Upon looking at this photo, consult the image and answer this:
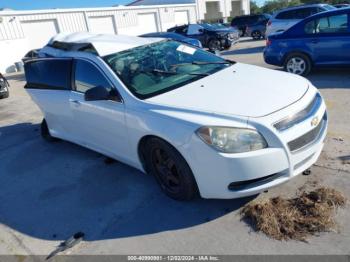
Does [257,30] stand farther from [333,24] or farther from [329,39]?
[329,39]

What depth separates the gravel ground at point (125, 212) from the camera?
2.79m

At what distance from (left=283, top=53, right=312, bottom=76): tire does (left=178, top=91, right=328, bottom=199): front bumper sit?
5.36 meters

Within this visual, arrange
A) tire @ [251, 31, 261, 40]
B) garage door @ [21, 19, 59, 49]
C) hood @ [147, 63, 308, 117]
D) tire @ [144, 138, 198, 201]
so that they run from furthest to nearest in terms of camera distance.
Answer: garage door @ [21, 19, 59, 49] < tire @ [251, 31, 261, 40] < tire @ [144, 138, 198, 201] < hood @ [147, 63, 308, 117]

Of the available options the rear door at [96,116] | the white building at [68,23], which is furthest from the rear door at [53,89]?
the white building at [68,23]

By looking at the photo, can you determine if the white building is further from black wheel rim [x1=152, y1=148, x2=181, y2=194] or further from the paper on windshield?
black wheel rim [x1=152, y1=148, x2=181, y2=194]

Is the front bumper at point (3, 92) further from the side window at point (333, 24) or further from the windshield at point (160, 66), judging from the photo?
the side window at point (333, 24)

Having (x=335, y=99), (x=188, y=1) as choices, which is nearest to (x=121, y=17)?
(x=188, y=1)

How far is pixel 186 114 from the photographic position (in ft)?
9.60

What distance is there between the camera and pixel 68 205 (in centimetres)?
371

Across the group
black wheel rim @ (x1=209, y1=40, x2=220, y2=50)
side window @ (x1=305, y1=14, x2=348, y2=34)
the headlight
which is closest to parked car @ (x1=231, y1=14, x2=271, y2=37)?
black wheel rim @ (x1=209, y1=40, x2=220, y2=50)

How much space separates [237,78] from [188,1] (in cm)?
4027

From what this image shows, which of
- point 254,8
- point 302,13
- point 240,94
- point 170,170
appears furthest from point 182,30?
point 254,8

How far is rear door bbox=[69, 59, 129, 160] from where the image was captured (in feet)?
11.9

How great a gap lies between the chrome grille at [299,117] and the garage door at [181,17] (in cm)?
3454
